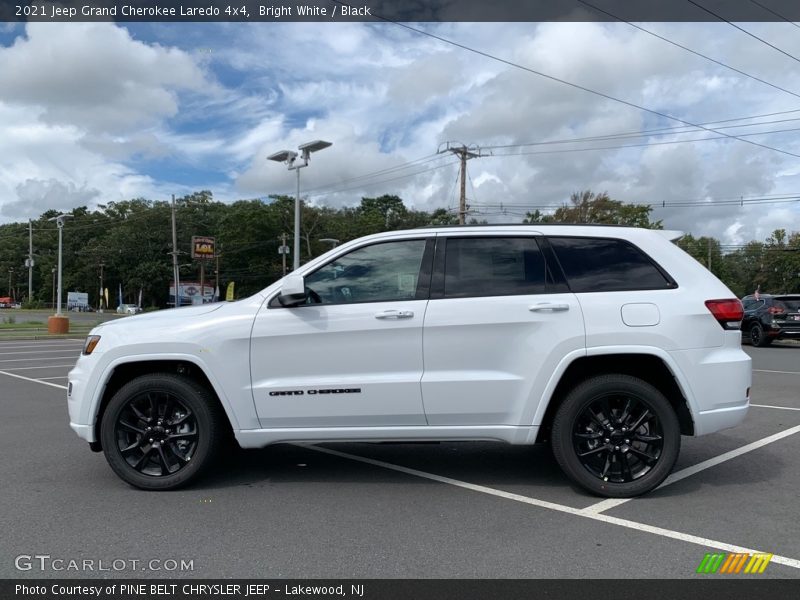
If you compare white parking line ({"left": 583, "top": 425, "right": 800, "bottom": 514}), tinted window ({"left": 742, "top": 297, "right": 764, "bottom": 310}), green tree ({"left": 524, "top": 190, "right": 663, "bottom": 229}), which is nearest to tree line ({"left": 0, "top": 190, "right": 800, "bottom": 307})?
green tree ({"left": 524, "top": 190, "right": 663, "bottom": 229})

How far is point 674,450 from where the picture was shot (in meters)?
4.44

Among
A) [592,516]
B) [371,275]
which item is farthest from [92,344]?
[592,516]

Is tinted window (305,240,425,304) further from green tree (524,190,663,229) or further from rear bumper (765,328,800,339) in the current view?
green tree (524,190,663,229)

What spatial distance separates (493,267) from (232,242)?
7669cm

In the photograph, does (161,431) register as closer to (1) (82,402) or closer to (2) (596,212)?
(1) (82,402)

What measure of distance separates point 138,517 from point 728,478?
442 centimetres

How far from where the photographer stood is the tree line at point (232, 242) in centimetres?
7575

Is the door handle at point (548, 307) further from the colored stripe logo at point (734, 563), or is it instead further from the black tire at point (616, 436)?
the colored stripe logo at point (734, 563)

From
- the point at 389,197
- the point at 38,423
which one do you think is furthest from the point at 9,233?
the point at 38,423

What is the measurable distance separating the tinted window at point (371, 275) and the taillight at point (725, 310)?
83.1 inches

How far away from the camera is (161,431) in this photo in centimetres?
473

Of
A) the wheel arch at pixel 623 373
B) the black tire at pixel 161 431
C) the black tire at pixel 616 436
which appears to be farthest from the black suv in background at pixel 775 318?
the black tire at pixel 161 431

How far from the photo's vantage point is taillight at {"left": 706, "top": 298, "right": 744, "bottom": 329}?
457 centimetres
